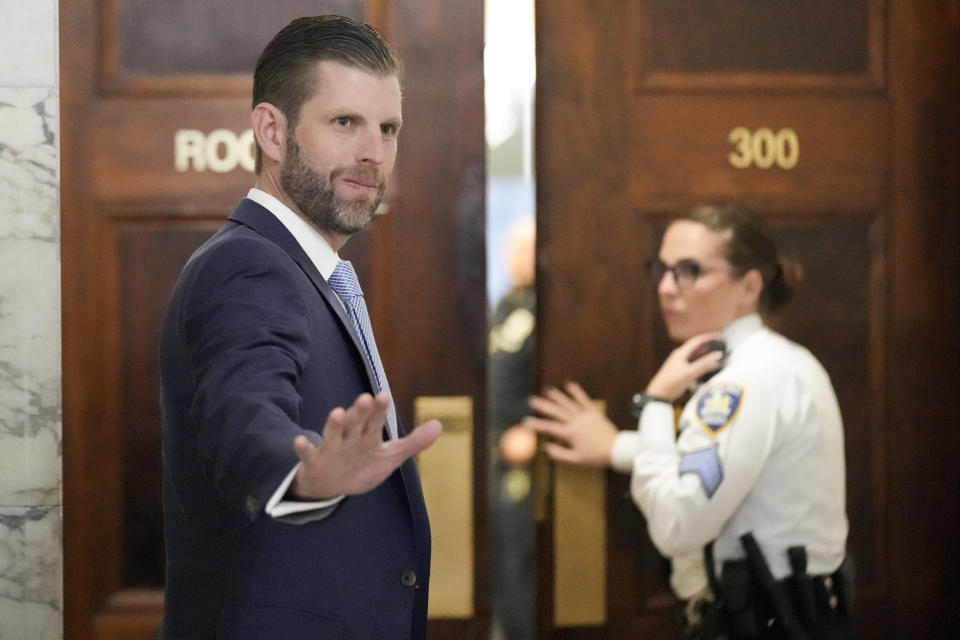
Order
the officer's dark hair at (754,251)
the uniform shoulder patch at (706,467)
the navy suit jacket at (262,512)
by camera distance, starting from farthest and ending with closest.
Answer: the officer's dark hair at (754,251) → the uniform shoulder patch at (706,467) → the navy suit jacket at (262,512)

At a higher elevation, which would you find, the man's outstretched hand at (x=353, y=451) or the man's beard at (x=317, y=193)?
the man's beard at (x=317, y=193)

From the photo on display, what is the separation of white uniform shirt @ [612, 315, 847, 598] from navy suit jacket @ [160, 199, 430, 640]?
77 cm

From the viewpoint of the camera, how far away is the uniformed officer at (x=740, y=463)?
76.7 inches

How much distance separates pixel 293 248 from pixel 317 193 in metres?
0.09

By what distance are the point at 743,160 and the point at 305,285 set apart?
1365 mm

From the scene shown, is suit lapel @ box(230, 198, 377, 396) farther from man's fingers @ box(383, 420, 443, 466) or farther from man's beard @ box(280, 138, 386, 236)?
man's fingers @ box(383, 420, 443, 466)

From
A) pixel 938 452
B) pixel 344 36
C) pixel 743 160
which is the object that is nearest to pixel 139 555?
pixel 344 36

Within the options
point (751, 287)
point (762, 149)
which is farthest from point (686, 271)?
point (762, 149)

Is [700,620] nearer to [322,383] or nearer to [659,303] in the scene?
[659,303]

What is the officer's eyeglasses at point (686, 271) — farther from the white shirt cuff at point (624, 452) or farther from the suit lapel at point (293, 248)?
the suit lapel at point (293, 248)

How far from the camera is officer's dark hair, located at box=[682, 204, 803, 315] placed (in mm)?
2162

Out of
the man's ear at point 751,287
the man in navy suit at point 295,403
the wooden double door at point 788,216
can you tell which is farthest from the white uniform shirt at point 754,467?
the man in navy suit at point 295,403

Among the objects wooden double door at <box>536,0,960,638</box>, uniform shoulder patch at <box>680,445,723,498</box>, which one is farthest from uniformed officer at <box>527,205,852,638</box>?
wooden double door at <box>536,0,960,638</box>

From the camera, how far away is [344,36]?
1.37 meters
